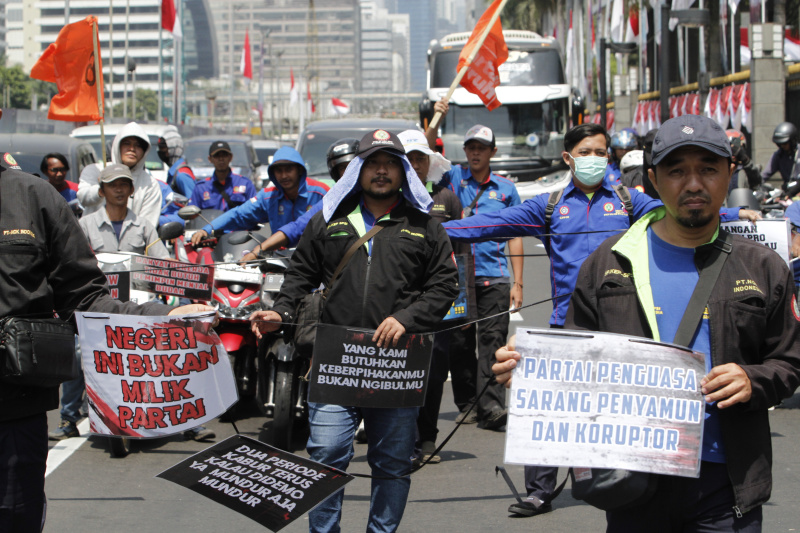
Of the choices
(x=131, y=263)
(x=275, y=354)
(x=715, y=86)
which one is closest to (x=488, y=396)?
(x=275, y=354)

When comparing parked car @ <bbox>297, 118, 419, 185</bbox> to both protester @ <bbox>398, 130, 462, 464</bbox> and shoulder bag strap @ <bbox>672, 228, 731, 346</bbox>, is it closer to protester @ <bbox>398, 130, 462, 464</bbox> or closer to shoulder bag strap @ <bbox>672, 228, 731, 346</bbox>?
protester @ <bbox>398, 130, 462, 464</bbox>

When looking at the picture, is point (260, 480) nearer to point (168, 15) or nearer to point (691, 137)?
point (691, 137)

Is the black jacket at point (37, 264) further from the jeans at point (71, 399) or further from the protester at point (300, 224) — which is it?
the jeans at point (71, 399)

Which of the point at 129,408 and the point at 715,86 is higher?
A: the point at 715,86

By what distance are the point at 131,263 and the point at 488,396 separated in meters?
2.73

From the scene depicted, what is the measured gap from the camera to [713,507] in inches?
113

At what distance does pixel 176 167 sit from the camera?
1258 centimetres

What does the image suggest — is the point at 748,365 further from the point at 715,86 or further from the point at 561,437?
the point at 715,86

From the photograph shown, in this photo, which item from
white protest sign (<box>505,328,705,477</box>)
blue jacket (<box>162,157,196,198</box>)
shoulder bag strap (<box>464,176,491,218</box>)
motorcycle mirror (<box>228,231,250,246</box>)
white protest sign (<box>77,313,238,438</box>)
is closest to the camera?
white protest sign (<box>505,328,705,477</box>)

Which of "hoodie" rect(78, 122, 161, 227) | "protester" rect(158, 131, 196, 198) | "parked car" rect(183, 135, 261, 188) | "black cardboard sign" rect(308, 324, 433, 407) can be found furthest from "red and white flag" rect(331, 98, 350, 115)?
"black cardboard sign" rect(308, 324, 433, 407)

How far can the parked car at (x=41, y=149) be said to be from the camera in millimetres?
15117

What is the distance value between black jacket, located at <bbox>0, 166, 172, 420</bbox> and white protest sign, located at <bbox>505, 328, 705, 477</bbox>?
1.58 metres

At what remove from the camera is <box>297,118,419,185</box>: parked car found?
15.1 m

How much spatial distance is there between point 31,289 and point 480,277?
4.45m
